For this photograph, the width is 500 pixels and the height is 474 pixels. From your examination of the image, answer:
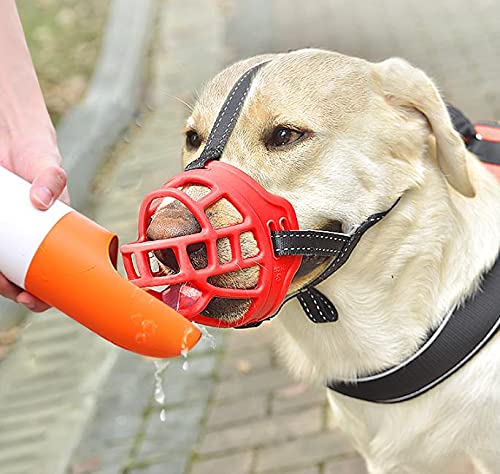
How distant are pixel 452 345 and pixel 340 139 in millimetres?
668

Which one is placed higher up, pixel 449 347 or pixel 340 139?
pixel 340 139

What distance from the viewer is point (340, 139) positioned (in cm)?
245

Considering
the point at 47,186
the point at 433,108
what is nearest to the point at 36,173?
the point at 47,186

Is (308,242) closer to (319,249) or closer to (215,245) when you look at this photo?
(319,249)

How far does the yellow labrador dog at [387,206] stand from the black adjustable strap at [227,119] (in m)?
0.03

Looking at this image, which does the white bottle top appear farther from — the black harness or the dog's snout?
the black harness

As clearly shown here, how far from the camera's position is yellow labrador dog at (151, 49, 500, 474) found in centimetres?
244

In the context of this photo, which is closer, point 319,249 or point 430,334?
point 319,249

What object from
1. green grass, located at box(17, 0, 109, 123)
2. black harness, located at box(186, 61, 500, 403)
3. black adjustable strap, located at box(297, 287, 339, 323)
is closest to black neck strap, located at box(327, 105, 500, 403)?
black harness, located at box(186, 61, 500, 403)

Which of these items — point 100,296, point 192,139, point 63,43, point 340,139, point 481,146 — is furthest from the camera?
point 63,43

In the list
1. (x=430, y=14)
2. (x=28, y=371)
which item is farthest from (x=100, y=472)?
(x=430, y=14)

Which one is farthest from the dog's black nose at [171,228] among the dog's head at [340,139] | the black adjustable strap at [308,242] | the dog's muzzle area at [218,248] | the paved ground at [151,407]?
the paved ground at [151,407]

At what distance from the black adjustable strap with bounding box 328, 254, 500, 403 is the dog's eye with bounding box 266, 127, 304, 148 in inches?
26.9

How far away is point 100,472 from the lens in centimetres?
382
